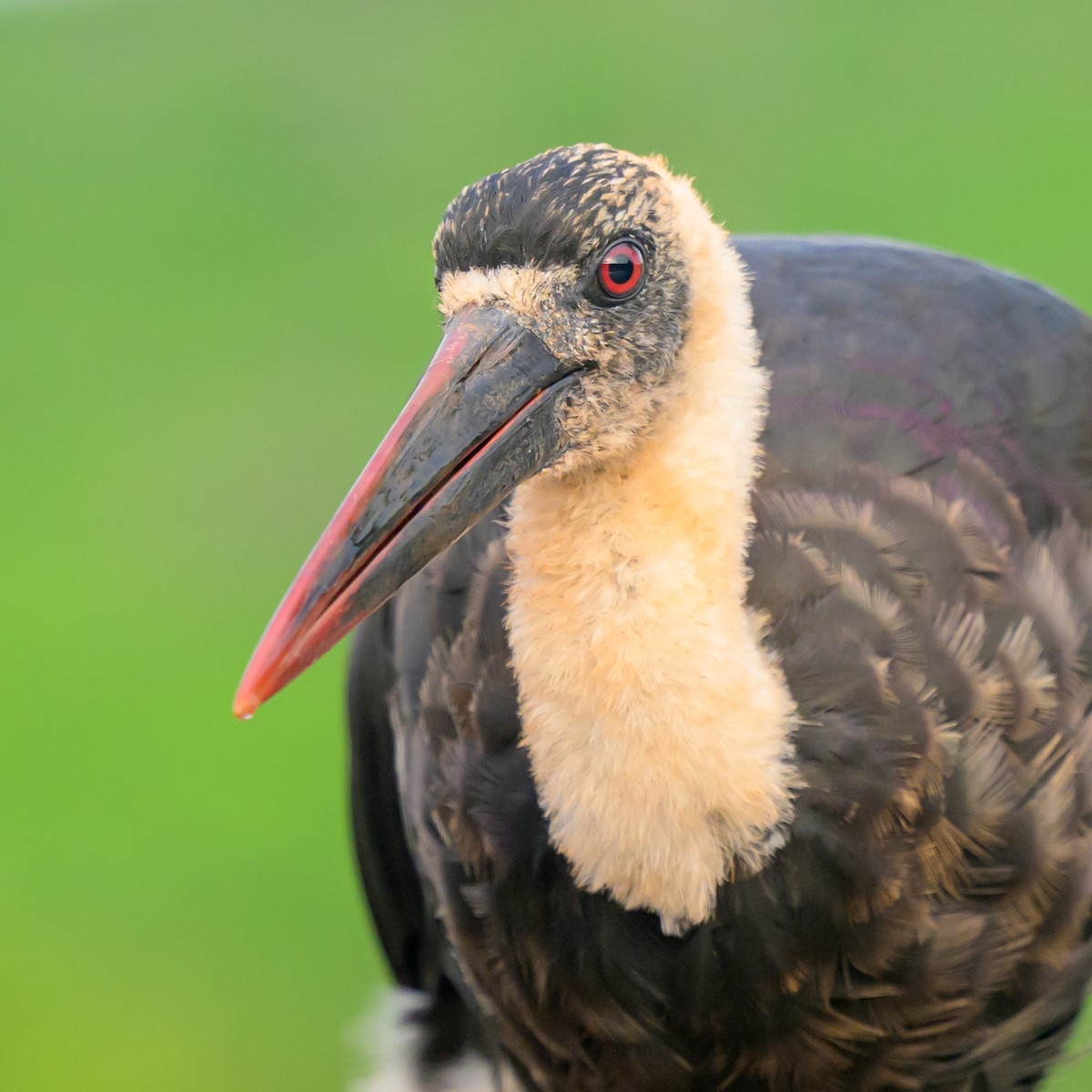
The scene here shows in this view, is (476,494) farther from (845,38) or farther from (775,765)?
(845,38)

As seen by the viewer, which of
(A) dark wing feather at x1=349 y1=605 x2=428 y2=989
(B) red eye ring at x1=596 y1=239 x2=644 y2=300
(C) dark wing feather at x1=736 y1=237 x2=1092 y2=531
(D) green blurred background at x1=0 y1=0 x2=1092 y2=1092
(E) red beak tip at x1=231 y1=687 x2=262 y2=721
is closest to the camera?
(E) red beak tip at x1=231 y1=687 x2=262 y2=721

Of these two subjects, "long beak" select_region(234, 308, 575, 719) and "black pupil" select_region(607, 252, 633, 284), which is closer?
"long beak" select_region(234, 308, 575, 719)

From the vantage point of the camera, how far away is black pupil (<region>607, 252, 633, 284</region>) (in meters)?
2.23

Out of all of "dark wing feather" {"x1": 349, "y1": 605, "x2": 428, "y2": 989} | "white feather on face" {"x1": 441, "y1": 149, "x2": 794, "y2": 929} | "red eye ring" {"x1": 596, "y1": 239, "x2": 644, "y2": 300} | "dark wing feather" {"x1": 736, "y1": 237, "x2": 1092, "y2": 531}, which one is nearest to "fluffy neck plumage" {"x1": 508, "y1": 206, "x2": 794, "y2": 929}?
"white feather on face" {"x1": 441, "y1": 149, "x2": 794, "y2": 929}

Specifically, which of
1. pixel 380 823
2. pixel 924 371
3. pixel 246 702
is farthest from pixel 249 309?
pixel 246 702

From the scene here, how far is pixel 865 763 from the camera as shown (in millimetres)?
2328

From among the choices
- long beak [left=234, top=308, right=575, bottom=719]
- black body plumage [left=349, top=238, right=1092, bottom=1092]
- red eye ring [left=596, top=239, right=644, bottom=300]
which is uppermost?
red eye ring [left=596, top=239, right=644, bottom=300]

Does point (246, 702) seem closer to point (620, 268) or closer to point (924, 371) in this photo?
point (620, 268)

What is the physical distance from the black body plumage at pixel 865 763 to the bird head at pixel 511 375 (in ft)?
1.20

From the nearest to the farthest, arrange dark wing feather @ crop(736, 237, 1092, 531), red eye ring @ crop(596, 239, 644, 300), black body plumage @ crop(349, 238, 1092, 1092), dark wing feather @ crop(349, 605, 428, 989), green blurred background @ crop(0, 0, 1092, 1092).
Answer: red eye ring @ crop(596, 239, 644, 300) < black body plumage @ crop(349, 238, 1092, 1092) < dark wing feather @ crop(736, 237, 1092, 531) < dark wing feather @ crop(349, 605, 428, 989) < green blurred background @ crop(0, 0, 1092, 1092)

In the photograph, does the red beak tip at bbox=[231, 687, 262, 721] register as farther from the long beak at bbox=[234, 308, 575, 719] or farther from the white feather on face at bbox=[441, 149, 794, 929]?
the white feather on face at bbox=[441, 149, 794, 929]

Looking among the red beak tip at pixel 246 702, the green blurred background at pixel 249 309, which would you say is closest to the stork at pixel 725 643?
the red beak tip at pixel 246 702

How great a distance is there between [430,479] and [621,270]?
0.37 meters

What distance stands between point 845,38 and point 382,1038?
6.27 meters
